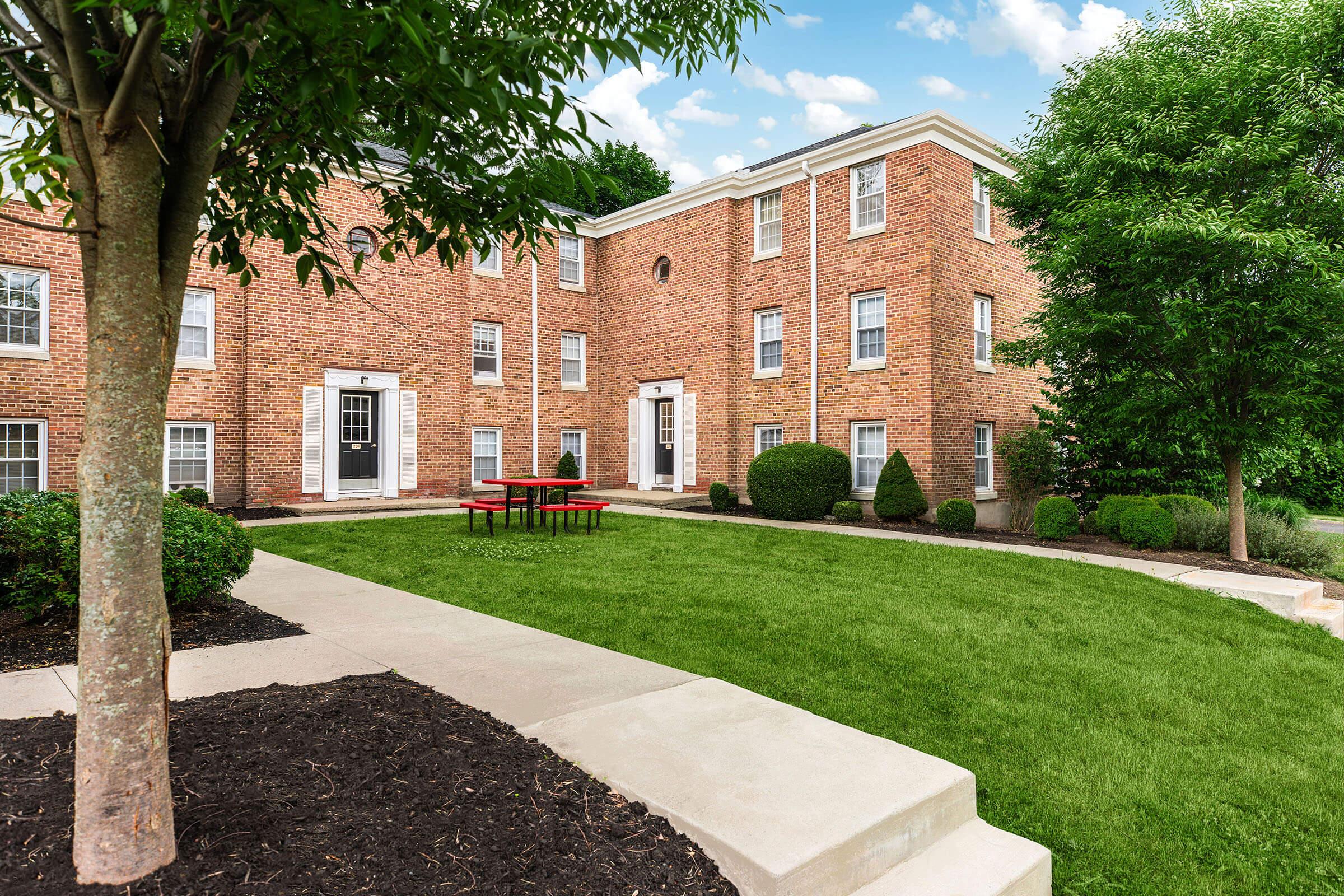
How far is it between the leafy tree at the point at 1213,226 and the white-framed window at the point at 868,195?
405 cm

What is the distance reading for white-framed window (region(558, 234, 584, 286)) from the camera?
66.0ft

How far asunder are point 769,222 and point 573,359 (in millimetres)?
6353

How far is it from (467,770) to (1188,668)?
17.7 feet

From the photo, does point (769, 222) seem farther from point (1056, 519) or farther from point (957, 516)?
point (1056, 519)

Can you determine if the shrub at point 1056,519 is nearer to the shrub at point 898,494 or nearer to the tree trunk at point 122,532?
the shrub at point 898,494

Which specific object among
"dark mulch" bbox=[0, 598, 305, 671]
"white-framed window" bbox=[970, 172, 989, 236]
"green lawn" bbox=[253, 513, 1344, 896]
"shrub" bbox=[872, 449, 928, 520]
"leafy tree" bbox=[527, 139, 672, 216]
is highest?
"leafy tree" bbox=[527, 139, 672, 216]

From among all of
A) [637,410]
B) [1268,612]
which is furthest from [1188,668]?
[637,410]

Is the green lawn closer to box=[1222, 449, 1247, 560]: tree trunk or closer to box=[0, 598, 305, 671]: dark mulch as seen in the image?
box=[0, 598, 305, 671]: dark mulch

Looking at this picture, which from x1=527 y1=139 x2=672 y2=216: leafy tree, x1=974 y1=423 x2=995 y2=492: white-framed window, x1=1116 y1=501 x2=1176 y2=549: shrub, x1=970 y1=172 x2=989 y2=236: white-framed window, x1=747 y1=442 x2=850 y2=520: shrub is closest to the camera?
x1=1116 y1=501 x2=1176 y2=549: shrub

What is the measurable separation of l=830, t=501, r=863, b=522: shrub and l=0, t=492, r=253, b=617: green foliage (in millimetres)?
10553

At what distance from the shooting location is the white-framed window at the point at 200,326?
1481 cm

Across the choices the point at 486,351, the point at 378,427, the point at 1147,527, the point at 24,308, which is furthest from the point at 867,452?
the point at 24,308

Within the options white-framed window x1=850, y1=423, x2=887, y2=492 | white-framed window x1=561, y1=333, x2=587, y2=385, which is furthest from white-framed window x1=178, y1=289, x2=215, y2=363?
white-framed window x1=850, y1=423, x2=887, y2=492

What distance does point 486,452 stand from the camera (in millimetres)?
18750
